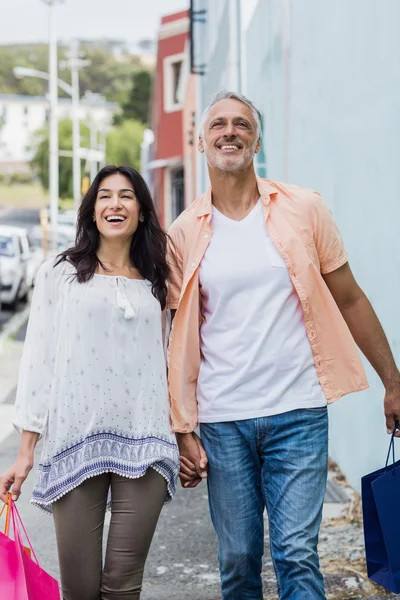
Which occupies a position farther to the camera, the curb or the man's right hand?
the curb

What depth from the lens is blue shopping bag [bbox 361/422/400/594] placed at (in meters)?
3.38

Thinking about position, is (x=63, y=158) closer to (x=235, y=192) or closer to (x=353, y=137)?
(x=353, y=137)

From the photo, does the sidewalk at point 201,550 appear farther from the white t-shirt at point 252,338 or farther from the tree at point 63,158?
the tree at point 63,158

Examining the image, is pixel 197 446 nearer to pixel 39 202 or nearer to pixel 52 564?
pixel 52 564

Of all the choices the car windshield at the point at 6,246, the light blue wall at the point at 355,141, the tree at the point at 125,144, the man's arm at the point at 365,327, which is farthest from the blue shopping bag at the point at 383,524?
→ the tree at the point at 125,144

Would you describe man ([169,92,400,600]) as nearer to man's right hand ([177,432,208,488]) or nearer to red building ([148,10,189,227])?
man's right hand ([177,432,208,488])

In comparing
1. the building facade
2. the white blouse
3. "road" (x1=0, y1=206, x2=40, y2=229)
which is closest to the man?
the white blouse

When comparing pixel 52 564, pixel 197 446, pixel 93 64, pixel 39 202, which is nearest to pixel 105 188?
pixel 197 446

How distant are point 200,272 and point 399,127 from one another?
1.89m

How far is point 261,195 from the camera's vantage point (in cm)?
359

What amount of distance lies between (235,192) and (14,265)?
17.5m

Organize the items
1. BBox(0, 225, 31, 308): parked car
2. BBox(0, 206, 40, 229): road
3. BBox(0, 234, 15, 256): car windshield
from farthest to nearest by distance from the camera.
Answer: BBox(0, 206, 40, 229): road < BBox(0, 234, 15, 256): car windshield < BBox(0, 225, 31, 308): parked car

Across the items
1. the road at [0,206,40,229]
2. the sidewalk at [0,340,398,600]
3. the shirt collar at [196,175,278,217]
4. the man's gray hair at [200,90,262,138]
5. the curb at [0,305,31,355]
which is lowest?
the road at [0,206,40,229]

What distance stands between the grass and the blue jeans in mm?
100929
